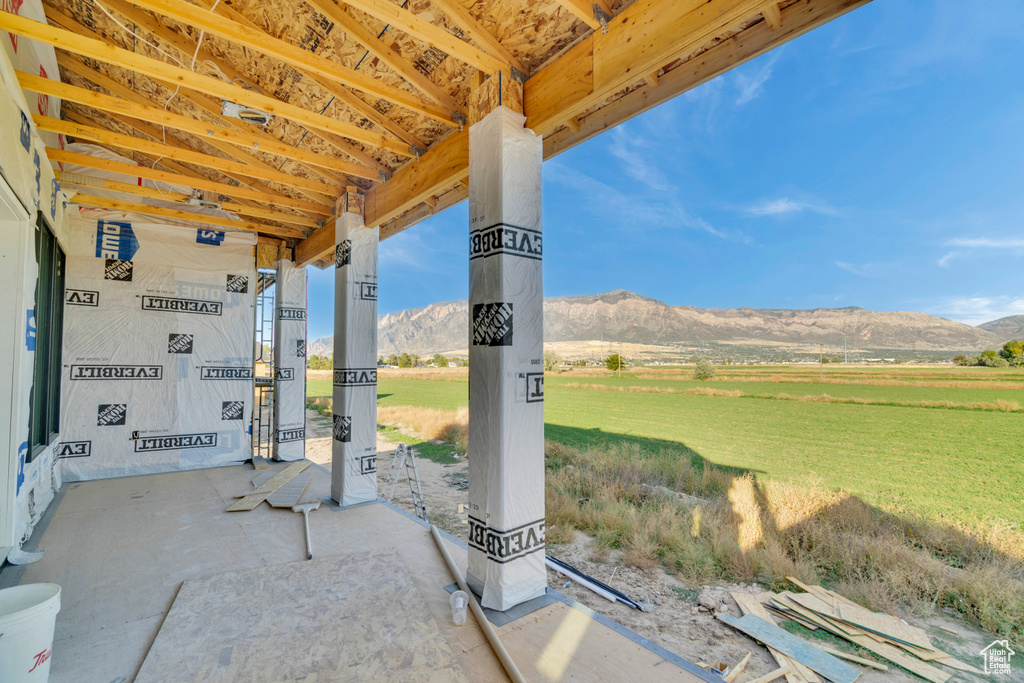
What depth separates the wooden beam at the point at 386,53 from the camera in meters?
2.65

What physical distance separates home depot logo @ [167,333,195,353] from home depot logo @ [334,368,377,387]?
3.28m

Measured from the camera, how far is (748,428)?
1138 centimetres

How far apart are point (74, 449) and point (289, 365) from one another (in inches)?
107

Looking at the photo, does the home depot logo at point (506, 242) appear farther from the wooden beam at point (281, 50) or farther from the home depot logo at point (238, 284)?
the home depot logo at point (238, 284)

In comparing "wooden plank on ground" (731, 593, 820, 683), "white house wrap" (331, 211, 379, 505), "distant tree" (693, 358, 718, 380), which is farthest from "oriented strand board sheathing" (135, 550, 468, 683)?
"distant tree" (693, 358, 718, 380)

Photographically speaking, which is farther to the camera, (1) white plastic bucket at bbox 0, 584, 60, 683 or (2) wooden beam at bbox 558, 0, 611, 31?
(2) wooden beam at bbox 558, 0, 611, 31

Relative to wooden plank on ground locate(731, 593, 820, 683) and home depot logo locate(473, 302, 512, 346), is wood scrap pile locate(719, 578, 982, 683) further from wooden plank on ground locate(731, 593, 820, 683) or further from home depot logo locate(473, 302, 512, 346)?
home depot logo locate(473, 302, 512, 346)

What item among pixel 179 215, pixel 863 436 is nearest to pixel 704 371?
pixel 863 436

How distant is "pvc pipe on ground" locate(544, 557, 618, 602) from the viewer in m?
3.51

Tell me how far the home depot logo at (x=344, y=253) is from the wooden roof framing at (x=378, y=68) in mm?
440

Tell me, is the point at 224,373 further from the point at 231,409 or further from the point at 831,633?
the point at 831,633

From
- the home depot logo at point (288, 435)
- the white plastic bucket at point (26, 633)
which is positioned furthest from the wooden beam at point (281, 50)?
the home depot logo at point (288, 435)

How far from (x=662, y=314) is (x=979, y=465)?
36096 millimetres

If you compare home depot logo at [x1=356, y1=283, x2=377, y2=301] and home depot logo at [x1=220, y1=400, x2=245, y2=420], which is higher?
home depot logo at [x1=356, y1=283, x2=377, y2=301]
